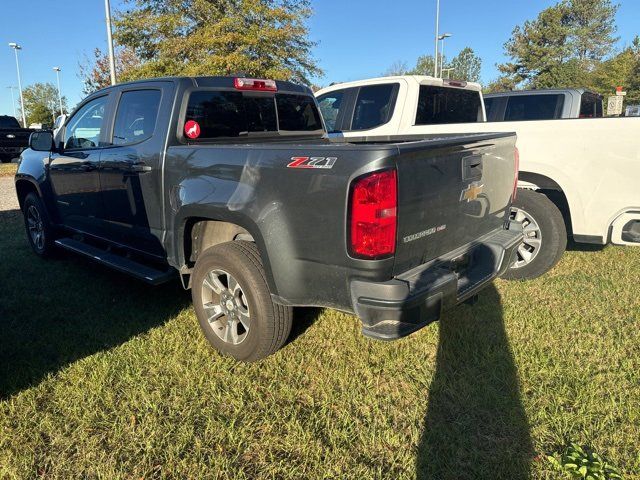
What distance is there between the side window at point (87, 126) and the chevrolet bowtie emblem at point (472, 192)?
10.7 feet

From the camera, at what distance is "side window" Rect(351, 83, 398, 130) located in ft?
18.7

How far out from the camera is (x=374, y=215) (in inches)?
94.6

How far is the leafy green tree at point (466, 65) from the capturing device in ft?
222

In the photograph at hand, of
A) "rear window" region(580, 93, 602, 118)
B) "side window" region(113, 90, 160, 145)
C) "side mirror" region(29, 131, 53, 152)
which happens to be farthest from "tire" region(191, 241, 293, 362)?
"rear window" region(580, 93, 602, 118)

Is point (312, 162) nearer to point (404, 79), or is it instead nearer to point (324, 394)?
point (324, 394)

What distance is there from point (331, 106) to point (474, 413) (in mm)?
4648

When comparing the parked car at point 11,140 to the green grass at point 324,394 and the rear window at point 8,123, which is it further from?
the green grass at point 324,394

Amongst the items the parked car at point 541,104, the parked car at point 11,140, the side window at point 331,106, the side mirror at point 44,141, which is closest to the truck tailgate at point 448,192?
the side window at point 331,106

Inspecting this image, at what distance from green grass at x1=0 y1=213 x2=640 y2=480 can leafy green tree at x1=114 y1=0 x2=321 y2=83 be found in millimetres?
12370

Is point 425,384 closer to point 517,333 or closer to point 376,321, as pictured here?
point 376,321

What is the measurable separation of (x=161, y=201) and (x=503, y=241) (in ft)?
8.26

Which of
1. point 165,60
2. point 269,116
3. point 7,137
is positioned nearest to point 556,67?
point 165,60

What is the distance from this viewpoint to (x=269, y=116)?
4223 millimetres

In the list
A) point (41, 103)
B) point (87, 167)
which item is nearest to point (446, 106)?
point (87, 167)
